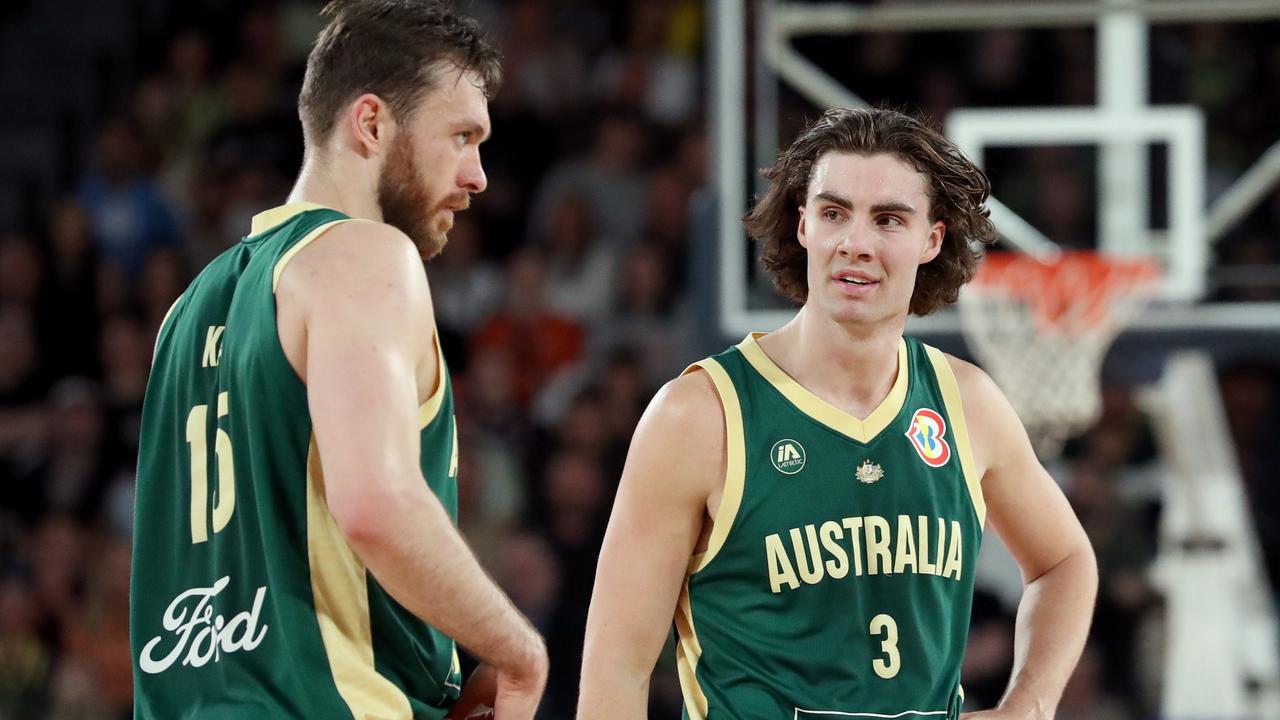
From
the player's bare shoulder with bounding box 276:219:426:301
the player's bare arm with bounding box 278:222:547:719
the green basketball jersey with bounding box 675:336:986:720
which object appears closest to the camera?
the player's bare arm with bounding box 278:222:547:719

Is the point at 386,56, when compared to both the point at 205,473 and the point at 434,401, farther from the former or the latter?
the point at 205,473

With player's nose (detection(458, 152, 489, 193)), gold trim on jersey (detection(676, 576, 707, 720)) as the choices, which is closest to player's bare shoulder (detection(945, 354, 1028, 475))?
gold trim on jersey (detection(676, 576, 707, 720))

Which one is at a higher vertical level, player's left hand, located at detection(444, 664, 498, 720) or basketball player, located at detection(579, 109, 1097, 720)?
basketball player, located at detection(579, 109, 1097, 720)

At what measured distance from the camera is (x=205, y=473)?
278 cm

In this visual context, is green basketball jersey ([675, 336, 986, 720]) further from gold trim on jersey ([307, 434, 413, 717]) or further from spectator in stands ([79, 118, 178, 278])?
spectator in stands ([79, 118, 178, 278])

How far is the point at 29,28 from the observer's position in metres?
12.0

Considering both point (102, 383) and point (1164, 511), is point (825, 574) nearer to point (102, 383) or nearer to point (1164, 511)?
point (1164, 511)

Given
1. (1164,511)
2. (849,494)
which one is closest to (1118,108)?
(1164,511)

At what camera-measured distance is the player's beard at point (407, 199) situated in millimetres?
2926

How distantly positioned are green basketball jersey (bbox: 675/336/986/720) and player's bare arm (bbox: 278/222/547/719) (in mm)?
537

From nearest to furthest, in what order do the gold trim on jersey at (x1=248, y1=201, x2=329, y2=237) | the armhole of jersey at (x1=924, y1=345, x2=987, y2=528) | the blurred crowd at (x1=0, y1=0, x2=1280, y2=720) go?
the gold trim on jersey at (x1=248, y1=201, x2=329, y2=237)
the armhole of jersey at (x1=924, y1=345, x2=987, y2=528)
the blurred crowd at (x1=0, y1=0, x2=1280, y2=720)

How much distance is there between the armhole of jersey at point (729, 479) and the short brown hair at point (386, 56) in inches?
30.1

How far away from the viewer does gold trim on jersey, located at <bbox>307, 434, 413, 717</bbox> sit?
2670mm

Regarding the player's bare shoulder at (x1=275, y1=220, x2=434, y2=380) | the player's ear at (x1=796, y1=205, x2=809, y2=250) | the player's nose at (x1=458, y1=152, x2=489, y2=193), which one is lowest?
the player's bare shoulder at (x1=275, y1=220, x2=434, y2=380)
